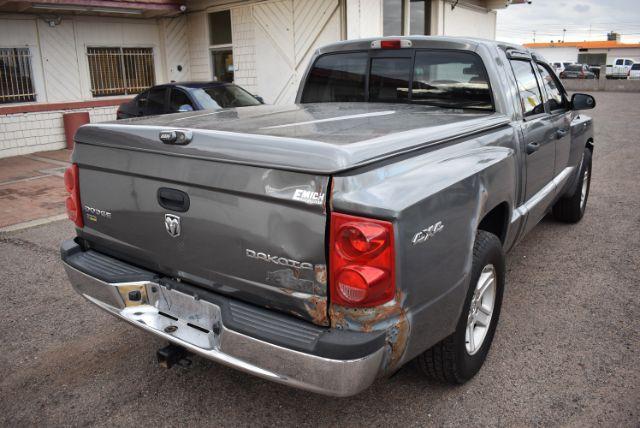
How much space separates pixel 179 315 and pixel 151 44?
1348 centimetres

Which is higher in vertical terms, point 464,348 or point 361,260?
point 361,260

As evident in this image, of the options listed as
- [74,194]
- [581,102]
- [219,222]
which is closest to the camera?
[219,222]

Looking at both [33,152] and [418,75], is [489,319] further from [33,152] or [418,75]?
[33,152]

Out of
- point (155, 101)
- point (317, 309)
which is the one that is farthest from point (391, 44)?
point (155, 101)

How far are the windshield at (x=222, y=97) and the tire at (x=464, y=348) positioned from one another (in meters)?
7.39

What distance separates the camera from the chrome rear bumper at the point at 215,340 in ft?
6.86

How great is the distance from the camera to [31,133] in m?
12.3

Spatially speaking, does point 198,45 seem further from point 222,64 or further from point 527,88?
point 527,88

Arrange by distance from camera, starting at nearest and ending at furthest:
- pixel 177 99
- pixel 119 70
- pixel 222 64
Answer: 1. pixel 177 99
2. pixel 119 70
3. pixel 222 64

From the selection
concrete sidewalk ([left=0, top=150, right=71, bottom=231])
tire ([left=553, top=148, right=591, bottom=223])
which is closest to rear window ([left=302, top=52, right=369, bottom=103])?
tire ([left=553, top=148, right=591, bottom=223])

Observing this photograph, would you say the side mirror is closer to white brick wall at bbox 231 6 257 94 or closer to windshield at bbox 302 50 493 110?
windshield at bbox 302 50 493 110

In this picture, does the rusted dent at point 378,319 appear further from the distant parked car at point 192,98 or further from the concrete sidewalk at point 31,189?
the distant parked car at point 192,98

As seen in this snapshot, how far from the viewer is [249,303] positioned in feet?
7.82

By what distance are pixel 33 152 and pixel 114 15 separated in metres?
3.92
